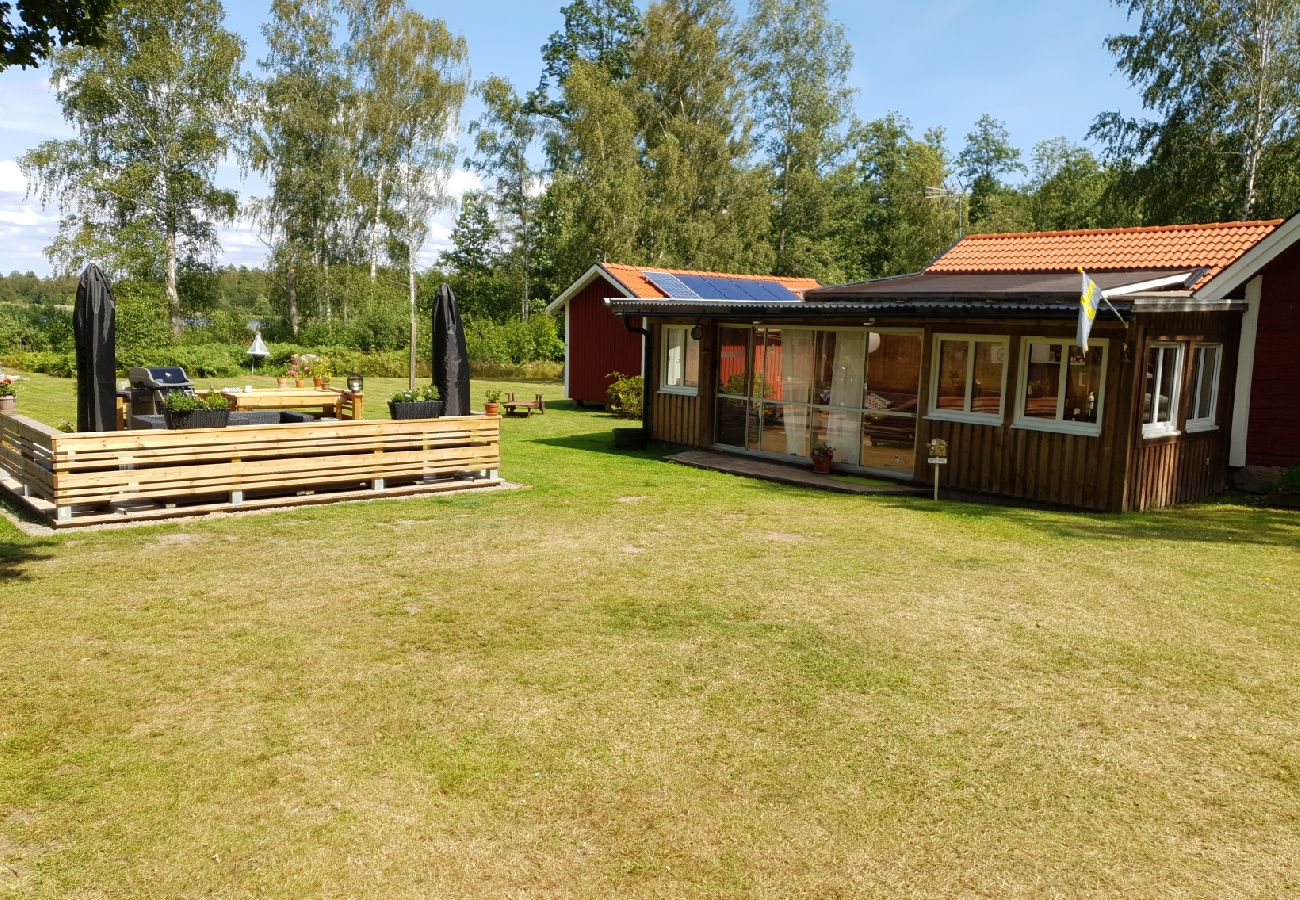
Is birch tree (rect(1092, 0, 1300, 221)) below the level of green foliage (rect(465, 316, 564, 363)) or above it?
above

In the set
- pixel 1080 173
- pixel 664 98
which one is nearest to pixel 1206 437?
pixel 664 98

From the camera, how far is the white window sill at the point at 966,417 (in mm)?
12672

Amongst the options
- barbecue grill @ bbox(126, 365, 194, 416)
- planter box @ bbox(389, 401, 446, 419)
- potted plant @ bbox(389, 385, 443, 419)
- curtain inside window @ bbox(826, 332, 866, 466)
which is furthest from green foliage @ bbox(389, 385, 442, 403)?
curtain inside window @ bbox(826, 332, 866, 466)

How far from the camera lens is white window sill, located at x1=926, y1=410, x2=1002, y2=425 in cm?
1267

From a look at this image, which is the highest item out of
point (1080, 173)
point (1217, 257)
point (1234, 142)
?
point (1080, 173)

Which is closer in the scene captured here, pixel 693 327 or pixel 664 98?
pixel 693 327

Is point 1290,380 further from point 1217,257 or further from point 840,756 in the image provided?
point 840,756

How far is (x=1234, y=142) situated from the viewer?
26031mm

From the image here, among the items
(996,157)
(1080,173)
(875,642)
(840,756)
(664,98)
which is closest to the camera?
(840,756)

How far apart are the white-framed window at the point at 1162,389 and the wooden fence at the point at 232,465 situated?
8.66 m

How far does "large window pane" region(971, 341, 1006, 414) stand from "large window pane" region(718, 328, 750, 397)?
4.31m

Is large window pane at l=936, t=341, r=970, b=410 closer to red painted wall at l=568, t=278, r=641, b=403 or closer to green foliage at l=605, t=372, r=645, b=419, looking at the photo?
green foliage at l=605, t=372, r=645, b=419

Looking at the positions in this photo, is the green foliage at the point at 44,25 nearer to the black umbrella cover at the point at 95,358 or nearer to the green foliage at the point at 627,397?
the black umbrella cover at the point at 95,358

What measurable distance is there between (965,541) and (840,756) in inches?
228
